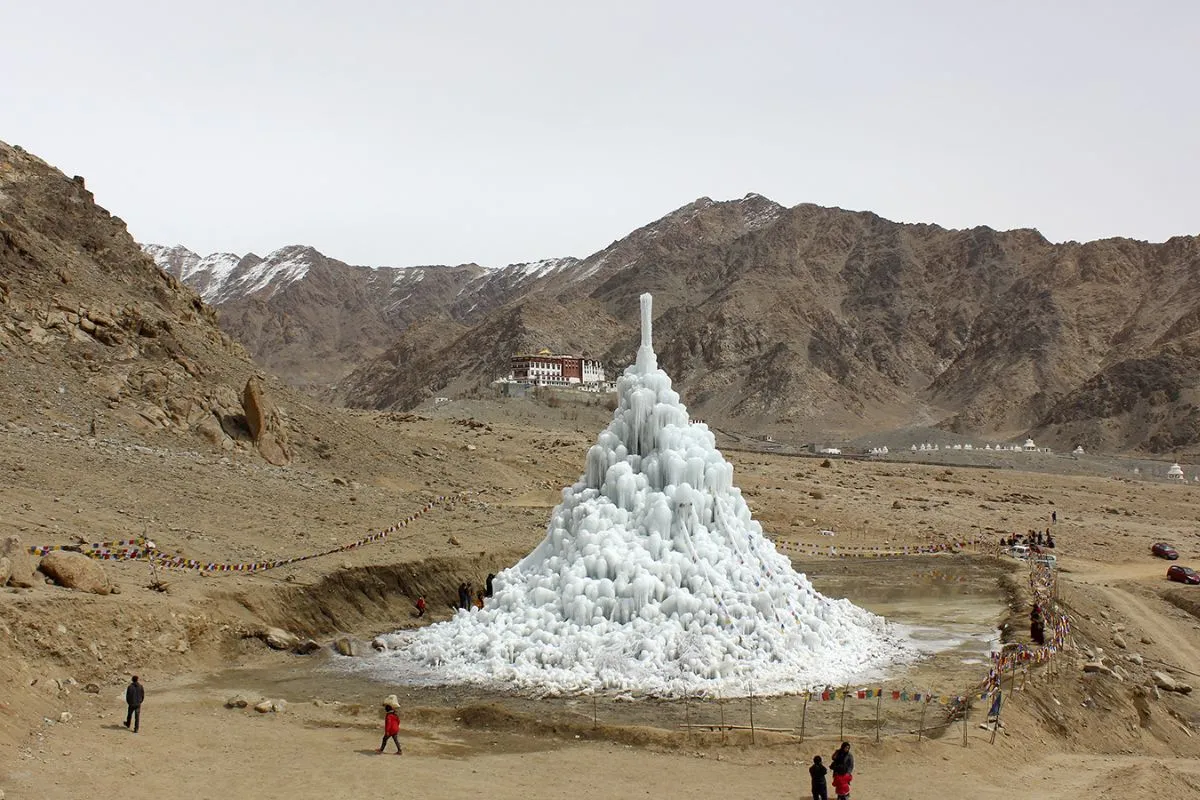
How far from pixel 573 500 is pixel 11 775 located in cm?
1141

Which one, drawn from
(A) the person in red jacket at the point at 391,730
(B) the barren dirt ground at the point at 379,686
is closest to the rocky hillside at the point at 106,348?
(B) the barren dirt ground at the point at 379,686

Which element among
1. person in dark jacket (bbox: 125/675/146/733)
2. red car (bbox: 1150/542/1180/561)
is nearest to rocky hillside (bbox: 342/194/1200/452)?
red car (bbox: 1150/542/1180/561)

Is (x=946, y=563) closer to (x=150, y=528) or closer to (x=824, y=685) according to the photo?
(x=824, y=685)

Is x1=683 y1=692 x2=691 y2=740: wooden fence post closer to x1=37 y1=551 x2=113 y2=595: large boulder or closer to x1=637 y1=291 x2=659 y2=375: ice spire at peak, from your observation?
x1=637 y1=291 x2=659 y2=375: ice spire at peak

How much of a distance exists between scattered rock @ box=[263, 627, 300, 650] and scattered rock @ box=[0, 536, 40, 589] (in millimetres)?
4278

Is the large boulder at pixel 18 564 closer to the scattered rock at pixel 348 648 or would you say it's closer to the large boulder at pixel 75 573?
the large boulder at pixel 75 573

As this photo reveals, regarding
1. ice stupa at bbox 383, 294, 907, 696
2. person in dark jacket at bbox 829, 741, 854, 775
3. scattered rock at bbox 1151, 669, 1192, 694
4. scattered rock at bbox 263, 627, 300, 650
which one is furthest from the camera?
scattered rock at bbox 263, 627, 300, 650

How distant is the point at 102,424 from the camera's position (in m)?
31.8

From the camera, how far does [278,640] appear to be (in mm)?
20281

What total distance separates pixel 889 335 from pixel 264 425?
423 feet

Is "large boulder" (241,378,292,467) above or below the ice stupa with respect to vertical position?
above

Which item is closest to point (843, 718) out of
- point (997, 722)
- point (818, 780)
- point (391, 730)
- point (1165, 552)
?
point (997, 722)

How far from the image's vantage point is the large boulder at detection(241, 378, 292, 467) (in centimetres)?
3509

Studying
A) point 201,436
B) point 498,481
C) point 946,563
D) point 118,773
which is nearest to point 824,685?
point 118,773
